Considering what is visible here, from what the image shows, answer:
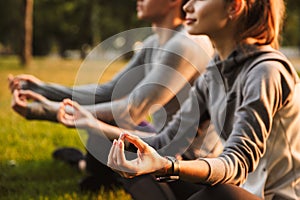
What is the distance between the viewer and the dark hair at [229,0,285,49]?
217 cm

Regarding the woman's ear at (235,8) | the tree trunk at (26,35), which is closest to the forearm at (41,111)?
the woman's ear at (235,8)

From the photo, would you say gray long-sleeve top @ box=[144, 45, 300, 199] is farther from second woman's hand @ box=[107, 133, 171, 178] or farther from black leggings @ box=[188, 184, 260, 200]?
second woman's hand @ box=[107, 133, 171, 178]

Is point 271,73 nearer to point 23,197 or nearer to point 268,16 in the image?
point 268,16

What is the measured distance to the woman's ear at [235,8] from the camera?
2133 millimetres

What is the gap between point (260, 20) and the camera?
219 centimetres

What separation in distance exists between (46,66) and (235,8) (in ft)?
51.4

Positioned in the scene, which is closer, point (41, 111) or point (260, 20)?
point (260, 20)

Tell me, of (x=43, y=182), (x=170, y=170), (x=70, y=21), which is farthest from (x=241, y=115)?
(x=70, y=21)

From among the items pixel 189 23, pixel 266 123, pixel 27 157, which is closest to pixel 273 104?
pixel 266 123

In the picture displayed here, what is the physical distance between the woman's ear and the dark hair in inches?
0.7

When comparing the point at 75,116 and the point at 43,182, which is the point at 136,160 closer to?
the point at 75,116

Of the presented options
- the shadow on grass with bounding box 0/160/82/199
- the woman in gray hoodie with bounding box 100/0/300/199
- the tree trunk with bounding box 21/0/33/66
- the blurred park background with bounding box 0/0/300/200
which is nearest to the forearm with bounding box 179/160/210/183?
the woman in gray hoodie with bounding box 100/0/300/199

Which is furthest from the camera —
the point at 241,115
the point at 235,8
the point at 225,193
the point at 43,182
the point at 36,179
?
the point at 36,179

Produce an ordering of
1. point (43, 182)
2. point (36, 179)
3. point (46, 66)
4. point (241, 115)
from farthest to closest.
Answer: point (46, 66) < point (36, 179) < point (43, 182) < point (241, 115)
